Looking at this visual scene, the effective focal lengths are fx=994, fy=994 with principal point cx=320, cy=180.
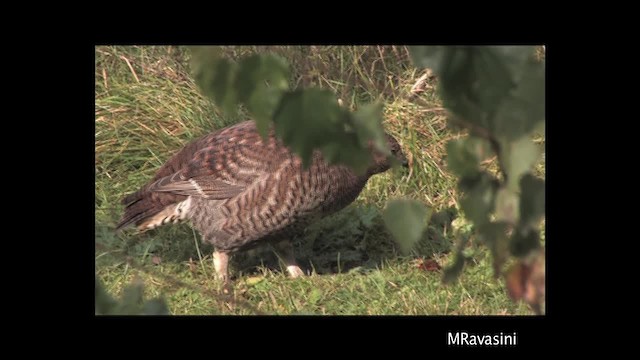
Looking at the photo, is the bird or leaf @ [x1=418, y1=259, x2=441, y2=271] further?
leaf @ [x1=418, y1=259, x2=441, y2=271]

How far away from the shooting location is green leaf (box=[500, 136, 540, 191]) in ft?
4.39

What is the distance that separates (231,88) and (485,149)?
1.21 ft

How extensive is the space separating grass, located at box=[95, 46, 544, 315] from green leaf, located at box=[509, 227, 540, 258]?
338 centimetres

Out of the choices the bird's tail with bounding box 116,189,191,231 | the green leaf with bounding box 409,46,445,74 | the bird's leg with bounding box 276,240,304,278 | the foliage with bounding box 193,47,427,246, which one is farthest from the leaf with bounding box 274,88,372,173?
the bird's leg with bounding box 276,240,304,278

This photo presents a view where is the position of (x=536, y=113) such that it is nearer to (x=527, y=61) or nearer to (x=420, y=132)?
(x=527, y=61)

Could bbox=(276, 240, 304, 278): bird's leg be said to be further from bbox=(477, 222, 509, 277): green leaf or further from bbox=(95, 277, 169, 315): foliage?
bbox=(477, 222, 509, 277): green leaf

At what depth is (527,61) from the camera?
1290 mm

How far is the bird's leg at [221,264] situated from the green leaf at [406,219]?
441 centimetres

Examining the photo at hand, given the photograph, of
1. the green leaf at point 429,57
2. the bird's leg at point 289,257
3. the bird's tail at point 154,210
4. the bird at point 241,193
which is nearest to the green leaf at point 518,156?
the green leaf at point 429,57

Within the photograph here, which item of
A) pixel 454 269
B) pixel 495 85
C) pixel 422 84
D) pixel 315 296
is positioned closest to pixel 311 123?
pixel 495 85

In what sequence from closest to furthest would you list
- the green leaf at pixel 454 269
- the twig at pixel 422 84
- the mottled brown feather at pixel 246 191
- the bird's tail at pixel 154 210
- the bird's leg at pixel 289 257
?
the green leaf at pixel 454 269 < the mottled brown feather at pixel 246 191 < the bird's tail at pixel 154 210 < the bird's leg at pixel 289 257 < the twig at pixel 422 84

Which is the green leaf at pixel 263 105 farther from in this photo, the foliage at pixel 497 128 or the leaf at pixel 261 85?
the foliage at pixel 497 128

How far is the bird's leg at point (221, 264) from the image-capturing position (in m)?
5.83

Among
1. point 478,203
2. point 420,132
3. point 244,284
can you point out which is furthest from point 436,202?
point 478,203
